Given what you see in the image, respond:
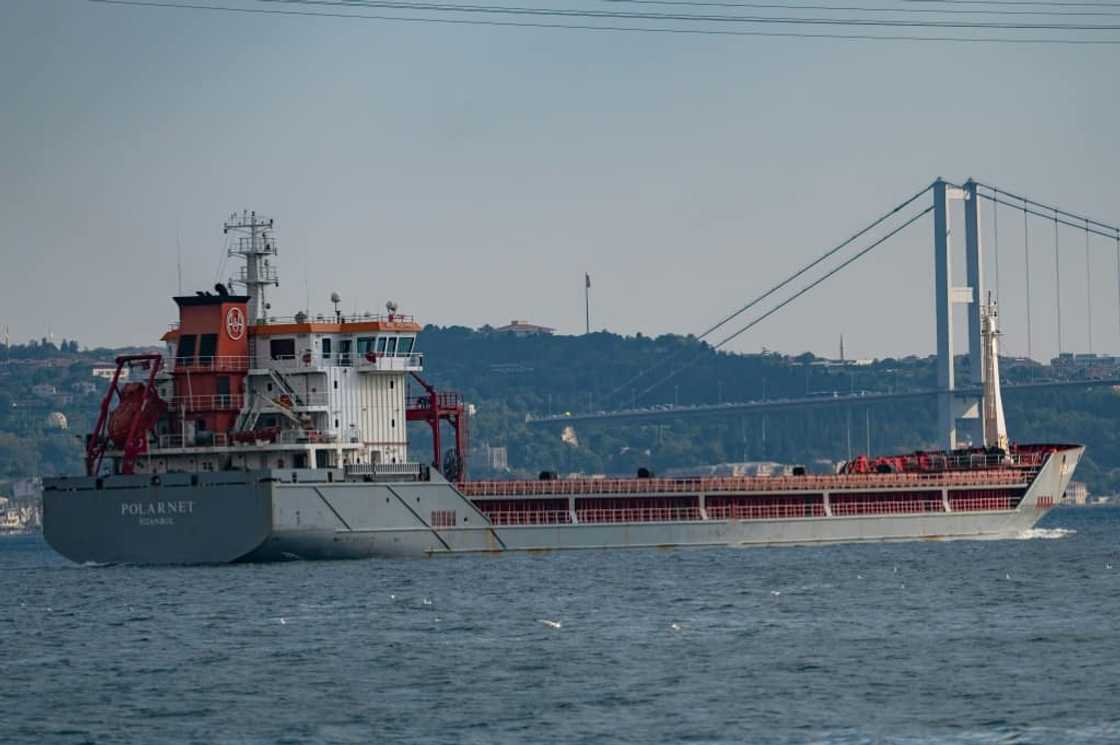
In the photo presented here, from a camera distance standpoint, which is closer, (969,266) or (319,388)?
(319,388)

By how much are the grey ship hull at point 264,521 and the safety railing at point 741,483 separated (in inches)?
44.4

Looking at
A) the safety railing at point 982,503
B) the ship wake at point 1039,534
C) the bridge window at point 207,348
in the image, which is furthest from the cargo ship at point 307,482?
the ship wake at point 1039,534

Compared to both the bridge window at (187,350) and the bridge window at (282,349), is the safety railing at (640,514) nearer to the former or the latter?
the bridge window at (282,349)

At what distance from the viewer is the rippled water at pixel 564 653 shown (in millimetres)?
33625

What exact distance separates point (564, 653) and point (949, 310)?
3689 inches

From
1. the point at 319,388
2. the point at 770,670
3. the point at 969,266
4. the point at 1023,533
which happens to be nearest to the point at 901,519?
the point at 1023,533

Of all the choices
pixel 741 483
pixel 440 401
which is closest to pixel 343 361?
pixel 440 401

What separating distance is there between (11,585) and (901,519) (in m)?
27.9

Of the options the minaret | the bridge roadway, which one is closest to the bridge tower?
the bridge roadway

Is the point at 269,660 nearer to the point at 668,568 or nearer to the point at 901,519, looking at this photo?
the point at 668,568

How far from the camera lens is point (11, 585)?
200 feet

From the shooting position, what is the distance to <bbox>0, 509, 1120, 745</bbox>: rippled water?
33625 millimetres

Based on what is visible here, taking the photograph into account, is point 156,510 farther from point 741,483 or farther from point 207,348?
point 741,483

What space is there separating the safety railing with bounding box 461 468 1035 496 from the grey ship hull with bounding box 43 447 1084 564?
1127mm
